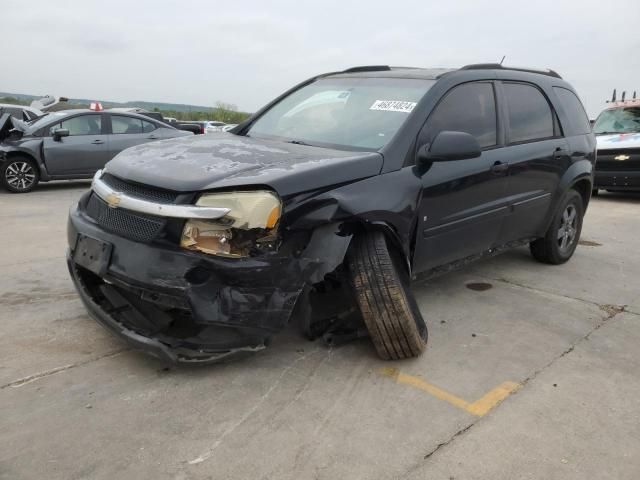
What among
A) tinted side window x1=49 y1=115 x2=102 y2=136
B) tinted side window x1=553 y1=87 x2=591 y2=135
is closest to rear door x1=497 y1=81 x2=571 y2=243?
tinted side window x1=553 y1=87 x2=591 y2=135

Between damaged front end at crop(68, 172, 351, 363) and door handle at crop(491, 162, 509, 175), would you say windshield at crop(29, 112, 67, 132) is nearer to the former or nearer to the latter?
damaged front end at crop(68, 172, 351, 363)

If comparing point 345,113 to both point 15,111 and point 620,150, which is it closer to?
point 620,150

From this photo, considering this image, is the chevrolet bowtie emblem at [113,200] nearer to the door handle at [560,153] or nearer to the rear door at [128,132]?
the door handle at [560,153]

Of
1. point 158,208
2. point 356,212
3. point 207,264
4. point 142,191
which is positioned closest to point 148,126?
point 142,191

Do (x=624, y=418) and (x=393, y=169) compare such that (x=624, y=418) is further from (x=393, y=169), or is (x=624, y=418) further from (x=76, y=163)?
(x=76, y=163)

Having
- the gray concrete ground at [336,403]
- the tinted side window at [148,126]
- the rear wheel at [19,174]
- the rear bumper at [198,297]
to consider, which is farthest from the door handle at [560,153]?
the rear wheel at [19,174]

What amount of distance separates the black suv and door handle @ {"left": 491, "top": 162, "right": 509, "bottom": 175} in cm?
1

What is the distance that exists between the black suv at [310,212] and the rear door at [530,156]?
3 cm

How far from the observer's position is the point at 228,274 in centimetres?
258

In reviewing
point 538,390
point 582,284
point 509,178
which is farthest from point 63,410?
point 582,284

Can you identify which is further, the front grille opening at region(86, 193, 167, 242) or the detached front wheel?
the detached front wheel

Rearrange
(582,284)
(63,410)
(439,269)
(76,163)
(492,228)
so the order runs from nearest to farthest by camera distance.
Result: (63,410) < (439,269) < (492,228) < (582,284) < (76,163)

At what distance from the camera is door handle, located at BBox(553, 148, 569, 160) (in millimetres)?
4685

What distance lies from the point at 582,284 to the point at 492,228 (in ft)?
4.39
